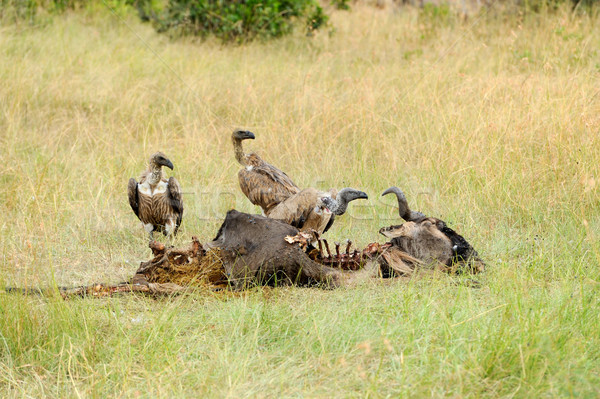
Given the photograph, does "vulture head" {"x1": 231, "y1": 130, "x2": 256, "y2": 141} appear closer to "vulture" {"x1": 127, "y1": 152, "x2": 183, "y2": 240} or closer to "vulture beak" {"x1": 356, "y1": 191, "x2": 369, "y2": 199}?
"vulture" {"x1": 127, "y1": 152, "x2": 183, "y2": 240}

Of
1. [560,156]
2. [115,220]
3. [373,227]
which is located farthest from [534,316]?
[115,220]

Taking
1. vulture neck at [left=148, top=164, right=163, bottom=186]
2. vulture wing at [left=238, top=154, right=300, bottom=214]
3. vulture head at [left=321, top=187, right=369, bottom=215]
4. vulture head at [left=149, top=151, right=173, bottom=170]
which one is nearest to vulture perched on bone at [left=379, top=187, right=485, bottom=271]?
vulture head at [left=321, top=187, right=369, bottom=215]

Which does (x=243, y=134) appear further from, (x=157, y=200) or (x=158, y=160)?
(x=157, y=200)

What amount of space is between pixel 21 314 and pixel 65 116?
4.85 meters

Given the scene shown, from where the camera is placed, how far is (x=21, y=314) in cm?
350

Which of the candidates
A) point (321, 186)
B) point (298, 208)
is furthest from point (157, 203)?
point (321, 186)

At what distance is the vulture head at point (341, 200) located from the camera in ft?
16.3

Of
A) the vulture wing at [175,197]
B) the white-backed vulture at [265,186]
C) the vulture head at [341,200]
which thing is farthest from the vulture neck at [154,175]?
the vulture head at [341,200]

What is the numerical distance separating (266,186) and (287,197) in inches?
8.6

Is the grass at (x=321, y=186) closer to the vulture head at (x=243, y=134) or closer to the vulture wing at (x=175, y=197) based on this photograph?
the vulture wing at (x=175, y=197)

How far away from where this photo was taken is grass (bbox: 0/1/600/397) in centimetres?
321

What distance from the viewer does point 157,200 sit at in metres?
5.59

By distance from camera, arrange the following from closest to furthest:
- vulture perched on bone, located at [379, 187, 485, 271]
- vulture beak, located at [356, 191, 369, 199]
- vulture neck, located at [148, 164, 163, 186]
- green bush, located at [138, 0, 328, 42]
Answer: vulture perched on bone, located at [379, 187, 485, 271] < vulture beak, located at [356, 191, 369, 199] < vulture neck, located at [148, 164, 163, 186] < green bush, located at [138, 0, 328, 42]

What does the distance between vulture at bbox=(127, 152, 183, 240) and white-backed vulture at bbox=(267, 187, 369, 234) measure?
3.02 feet
